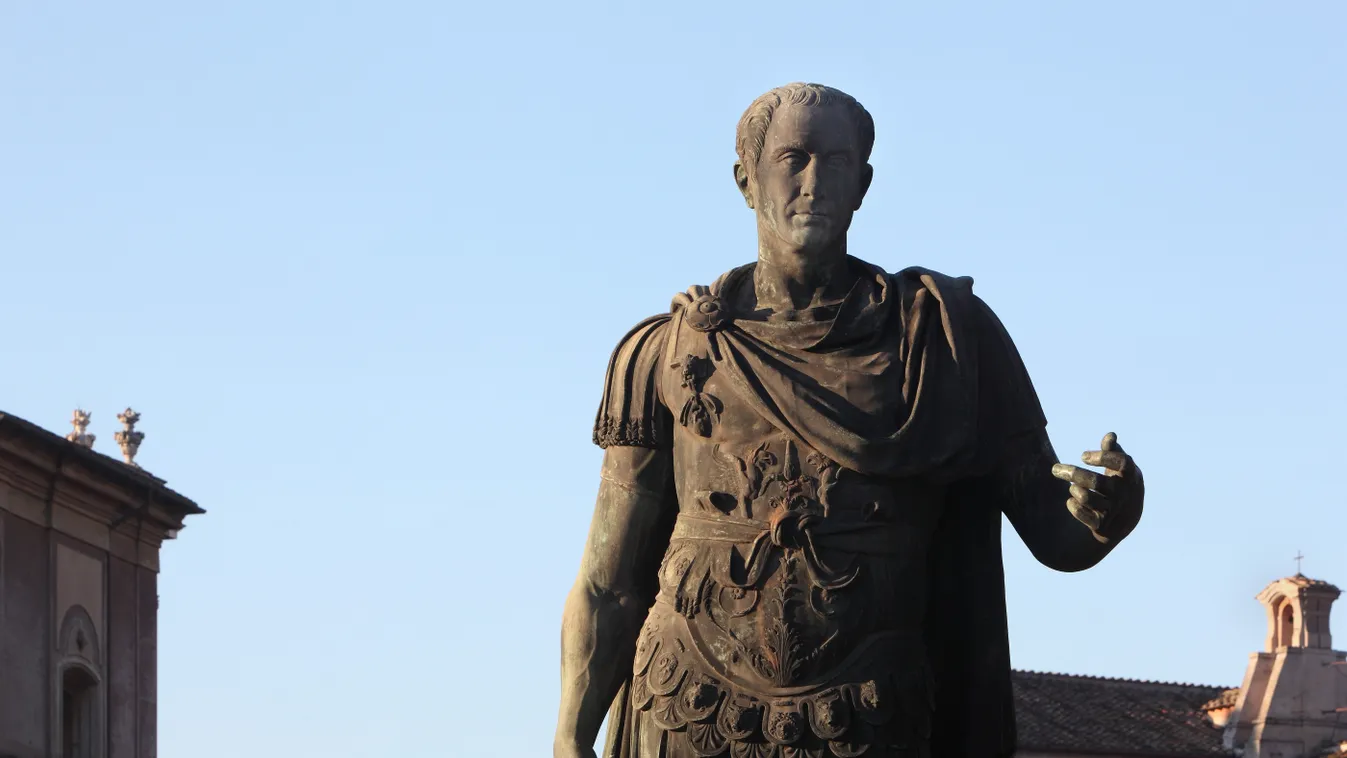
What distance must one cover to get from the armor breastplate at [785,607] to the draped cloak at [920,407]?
0.12m

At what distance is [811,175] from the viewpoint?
416 inches

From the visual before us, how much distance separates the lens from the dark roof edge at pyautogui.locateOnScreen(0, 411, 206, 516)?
58684 millimetres

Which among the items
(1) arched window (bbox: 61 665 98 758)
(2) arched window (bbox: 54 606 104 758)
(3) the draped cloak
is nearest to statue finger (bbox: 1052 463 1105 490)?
(3) the draped cloak

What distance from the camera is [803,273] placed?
34.9 ft

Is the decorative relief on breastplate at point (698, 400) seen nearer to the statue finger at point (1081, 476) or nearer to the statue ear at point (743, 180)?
the statue ear at point (743, 180)

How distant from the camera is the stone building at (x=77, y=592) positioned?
2285 inches

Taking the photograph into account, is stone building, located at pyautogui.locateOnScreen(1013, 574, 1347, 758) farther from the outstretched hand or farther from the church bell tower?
the outstretched hand

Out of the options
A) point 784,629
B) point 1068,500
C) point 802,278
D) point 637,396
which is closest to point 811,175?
point 802,278

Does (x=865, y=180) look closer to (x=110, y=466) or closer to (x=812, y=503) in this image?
(x=812, y=503)

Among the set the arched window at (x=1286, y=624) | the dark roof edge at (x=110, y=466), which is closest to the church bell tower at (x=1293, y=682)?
the arched window at (x=1286, y=624)

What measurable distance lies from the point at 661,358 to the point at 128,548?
5386 cm

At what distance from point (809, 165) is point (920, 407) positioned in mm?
866

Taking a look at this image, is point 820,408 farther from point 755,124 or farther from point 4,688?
point 4,688

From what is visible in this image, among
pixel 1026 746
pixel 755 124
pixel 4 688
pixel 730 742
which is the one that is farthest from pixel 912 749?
pixel 1026 746
